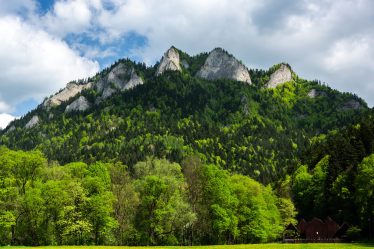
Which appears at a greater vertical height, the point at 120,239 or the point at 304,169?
the point at 304,169

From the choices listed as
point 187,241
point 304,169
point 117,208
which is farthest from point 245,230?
point 304,169

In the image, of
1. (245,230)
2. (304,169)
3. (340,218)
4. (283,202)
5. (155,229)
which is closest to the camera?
(155,229)

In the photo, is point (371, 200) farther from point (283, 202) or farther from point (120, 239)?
point (120, 239)

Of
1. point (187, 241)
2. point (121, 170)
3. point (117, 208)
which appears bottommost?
point (187, 241)

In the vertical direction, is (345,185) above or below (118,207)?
above

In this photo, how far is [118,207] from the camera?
88.4 metres

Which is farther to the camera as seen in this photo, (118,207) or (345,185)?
(345,185)

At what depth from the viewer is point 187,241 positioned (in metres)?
91.0

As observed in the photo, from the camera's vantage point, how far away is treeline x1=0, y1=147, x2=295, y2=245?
75.1 meters

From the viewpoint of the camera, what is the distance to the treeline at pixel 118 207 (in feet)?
246

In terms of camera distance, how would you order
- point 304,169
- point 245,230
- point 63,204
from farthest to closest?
point 304,169, point 245,230, point 63,204

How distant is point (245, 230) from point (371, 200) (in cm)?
2782

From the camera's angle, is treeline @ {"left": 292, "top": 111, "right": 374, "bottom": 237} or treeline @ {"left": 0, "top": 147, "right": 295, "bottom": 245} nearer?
treeline @ {"left": 0, "top": 147, "right": 295, "bottom": 245}

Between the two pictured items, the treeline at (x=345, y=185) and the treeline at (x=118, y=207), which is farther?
the treeline at (x=345, y=185)
